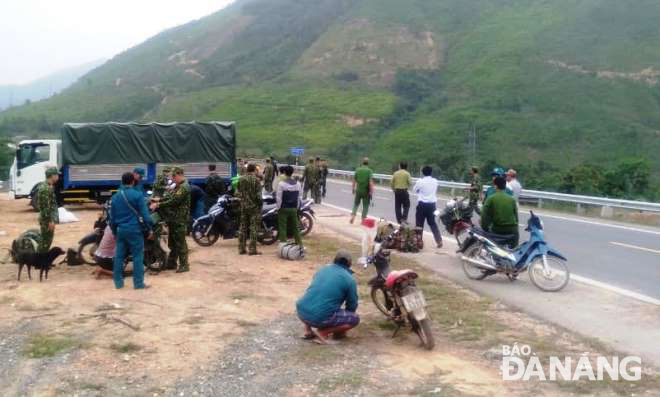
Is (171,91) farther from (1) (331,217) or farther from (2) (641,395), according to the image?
(2) (641,395)

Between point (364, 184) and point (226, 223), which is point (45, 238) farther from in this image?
point (364, 184)

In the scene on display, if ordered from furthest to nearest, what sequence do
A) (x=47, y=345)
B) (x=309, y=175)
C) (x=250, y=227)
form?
(x=309, y=175) → (x=250, y=227) → (x=47, y=345)

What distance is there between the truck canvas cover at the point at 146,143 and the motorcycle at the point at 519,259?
44.1 feet

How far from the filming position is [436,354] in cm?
667

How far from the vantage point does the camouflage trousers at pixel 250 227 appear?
12.1 m

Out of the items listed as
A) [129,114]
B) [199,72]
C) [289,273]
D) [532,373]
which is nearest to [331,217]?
[289,273]

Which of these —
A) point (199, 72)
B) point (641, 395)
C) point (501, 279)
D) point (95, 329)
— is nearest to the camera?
point (641, 395)

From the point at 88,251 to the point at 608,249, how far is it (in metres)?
9.64

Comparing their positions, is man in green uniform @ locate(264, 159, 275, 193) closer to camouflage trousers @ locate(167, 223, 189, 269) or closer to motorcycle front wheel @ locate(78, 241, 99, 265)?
motorcycle front wheel @ locate(78, 241, 99, 265)

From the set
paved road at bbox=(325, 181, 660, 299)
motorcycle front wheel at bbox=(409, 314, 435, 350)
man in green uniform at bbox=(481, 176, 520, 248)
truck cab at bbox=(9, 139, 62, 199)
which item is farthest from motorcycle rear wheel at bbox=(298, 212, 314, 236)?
truck cab at bbox=(9, 139, 62, 199)

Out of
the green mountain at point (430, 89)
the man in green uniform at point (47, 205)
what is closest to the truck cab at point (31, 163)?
the man in green uniform at point (47, 205)

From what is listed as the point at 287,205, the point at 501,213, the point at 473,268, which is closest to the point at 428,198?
the point at 287,205

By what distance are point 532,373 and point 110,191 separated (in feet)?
57.8

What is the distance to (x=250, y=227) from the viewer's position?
483 inches
